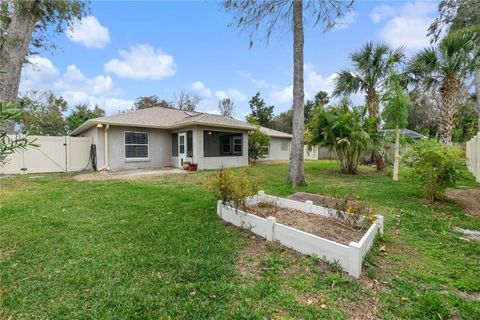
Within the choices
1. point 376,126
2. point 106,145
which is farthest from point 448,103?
point 106,145

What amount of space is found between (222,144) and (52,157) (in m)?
8.76

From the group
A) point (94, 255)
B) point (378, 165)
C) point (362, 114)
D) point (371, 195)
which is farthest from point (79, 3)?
point (378, 165)

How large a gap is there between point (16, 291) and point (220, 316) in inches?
82.7

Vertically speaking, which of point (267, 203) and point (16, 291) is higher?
point (267, 203)

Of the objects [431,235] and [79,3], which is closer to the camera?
[431,235]

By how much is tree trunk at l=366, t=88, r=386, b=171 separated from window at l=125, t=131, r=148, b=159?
11.8 meters

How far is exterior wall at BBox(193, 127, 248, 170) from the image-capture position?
12.1m

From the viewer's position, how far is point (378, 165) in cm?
1181

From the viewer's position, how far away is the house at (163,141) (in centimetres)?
1181

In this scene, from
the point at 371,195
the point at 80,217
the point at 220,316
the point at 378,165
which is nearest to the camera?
the point at 220,316

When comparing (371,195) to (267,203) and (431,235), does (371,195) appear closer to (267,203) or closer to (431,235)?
(431,235)

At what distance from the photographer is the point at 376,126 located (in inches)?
422

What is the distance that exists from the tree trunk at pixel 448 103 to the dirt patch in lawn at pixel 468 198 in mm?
3997

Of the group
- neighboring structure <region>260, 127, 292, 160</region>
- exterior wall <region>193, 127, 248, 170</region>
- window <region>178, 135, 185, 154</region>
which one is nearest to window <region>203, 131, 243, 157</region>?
exterior wall <region>193, 127, 248, 170</region>
